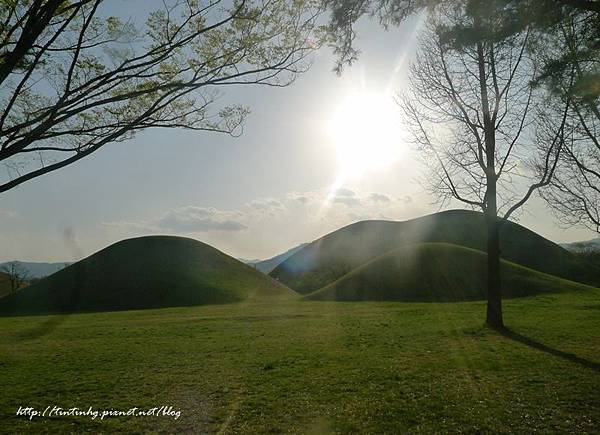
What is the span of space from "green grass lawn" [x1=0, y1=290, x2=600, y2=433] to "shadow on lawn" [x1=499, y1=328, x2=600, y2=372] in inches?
2.7

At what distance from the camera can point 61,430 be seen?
26.0ft

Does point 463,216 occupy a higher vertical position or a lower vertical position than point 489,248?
higher

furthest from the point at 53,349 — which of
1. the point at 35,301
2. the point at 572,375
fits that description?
the point at 35,301

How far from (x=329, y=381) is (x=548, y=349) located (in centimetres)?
796

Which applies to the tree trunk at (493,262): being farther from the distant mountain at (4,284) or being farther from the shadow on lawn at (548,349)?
the distant mountain at (4,284)

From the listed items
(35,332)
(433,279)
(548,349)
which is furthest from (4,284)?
(548,349)

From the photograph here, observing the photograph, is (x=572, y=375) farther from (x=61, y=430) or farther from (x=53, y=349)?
(x=53, y=349)

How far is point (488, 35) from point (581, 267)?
92.3m

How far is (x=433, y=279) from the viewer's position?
162 feet

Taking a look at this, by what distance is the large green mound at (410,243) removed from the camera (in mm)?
93438

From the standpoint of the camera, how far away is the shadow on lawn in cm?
1120

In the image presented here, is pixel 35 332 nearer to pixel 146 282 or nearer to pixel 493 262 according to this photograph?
pixel 493 262

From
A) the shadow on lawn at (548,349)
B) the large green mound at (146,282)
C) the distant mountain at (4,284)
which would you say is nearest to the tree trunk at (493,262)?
the shadow on lawn at (548,349)

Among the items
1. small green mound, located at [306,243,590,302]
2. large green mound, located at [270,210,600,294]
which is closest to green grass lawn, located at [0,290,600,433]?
small green mound, located at [306,243,590,302]
